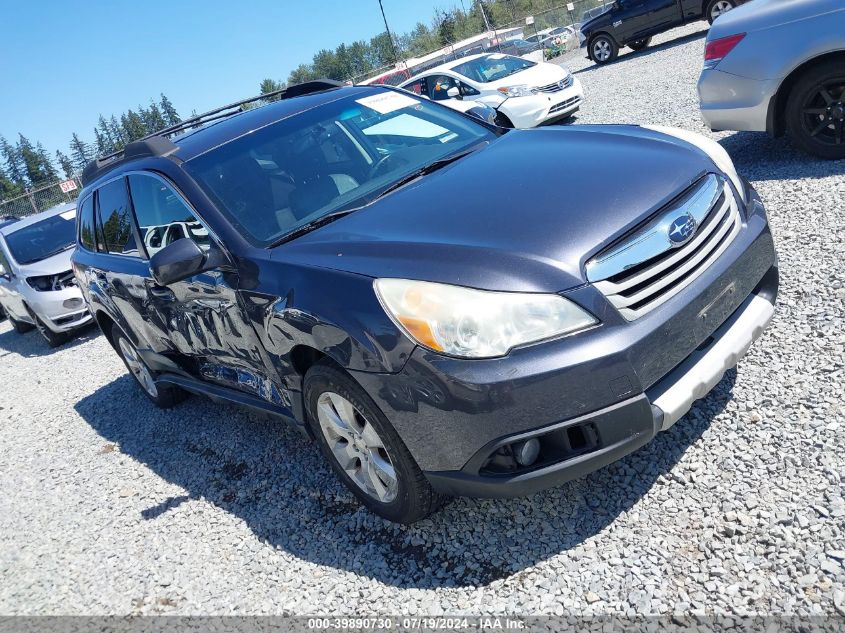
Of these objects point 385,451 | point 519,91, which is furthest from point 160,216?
point 519,91

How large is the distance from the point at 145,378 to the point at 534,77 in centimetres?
959

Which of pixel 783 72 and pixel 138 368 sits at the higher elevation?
pixel 783 72

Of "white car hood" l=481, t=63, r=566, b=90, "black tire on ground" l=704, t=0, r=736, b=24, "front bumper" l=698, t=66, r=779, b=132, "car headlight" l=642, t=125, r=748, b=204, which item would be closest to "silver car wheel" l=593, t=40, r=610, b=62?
"black tire on ground" l=704, t=0, r=736, b=24

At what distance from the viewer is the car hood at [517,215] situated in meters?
2.45

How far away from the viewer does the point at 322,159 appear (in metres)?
3.66

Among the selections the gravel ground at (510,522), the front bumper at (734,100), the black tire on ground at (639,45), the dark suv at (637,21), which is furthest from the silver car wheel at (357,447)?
the black tire on ground at (639,45)

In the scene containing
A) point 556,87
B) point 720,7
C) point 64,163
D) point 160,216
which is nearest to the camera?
point 160,216

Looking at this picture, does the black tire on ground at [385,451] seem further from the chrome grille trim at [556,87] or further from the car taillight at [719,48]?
the chrome grille trim at [556,87]

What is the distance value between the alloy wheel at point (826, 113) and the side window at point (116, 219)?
5.11m

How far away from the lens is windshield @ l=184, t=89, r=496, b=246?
335 cm

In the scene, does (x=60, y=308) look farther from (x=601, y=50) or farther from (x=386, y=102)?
(x=601, y=50)

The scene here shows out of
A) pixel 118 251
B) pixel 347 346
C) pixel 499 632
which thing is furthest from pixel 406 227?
pixel 118 251

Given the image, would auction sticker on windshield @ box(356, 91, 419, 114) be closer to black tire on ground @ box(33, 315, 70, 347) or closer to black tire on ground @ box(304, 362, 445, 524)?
black tire on ground @ box(304, 362, 445, 524)

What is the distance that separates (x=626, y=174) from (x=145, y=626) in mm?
2880
